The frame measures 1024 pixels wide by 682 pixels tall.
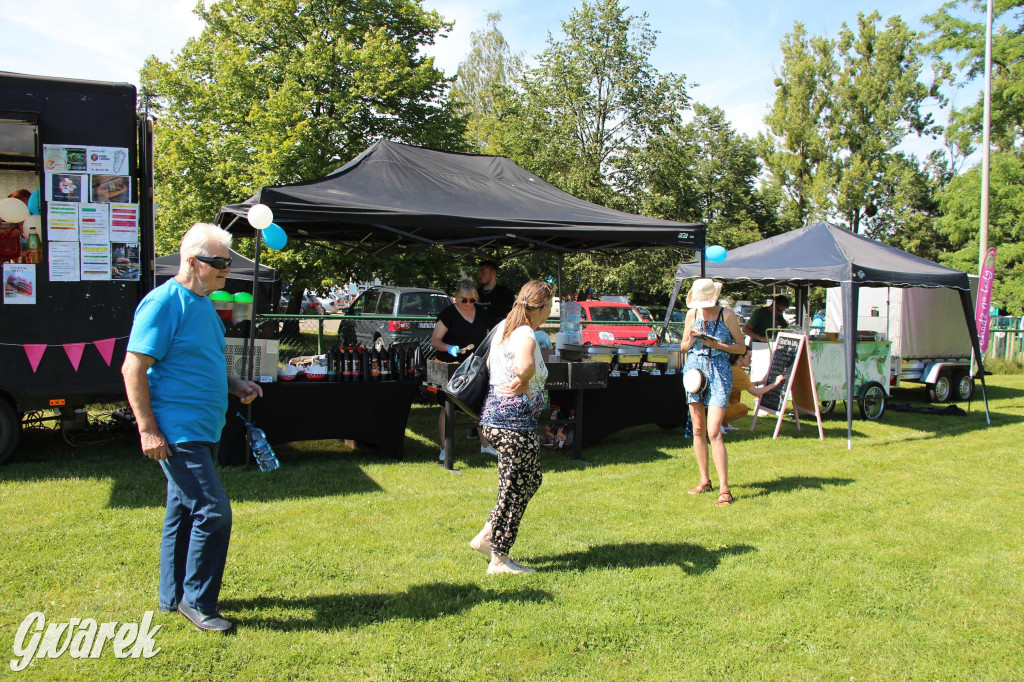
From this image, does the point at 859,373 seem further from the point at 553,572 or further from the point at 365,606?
the point at 365,606

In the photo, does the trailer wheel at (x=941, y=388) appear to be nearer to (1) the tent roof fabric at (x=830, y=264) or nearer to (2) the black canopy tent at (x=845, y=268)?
(2) the black canopy tent at (x=845, y=268)

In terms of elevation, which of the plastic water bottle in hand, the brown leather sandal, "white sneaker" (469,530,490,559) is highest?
the plastic water bottle in hand

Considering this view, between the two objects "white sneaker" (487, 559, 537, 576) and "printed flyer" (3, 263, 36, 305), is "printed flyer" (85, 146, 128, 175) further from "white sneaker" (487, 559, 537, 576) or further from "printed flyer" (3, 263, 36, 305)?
"white sneaker" (487, 559, 537, 576)

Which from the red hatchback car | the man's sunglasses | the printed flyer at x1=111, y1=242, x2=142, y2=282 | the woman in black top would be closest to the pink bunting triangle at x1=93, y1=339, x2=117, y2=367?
the printed flyer at x1=111, y1=242, x2=142, y2=282

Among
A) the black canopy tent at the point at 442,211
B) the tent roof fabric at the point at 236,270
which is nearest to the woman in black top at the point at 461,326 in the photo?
the black canopy tent at the point at 442,211

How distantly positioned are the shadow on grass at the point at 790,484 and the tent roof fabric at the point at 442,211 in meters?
2.68

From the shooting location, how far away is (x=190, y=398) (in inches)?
117

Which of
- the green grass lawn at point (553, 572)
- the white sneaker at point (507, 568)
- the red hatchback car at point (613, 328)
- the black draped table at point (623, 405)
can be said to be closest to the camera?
the green grass lawn at point (553, 572)

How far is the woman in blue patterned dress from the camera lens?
543 cm

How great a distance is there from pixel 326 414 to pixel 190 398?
3396 mm

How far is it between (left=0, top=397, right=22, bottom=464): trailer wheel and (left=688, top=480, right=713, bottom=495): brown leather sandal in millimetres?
5460

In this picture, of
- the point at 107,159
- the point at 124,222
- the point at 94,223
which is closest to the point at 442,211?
the point at 124,222

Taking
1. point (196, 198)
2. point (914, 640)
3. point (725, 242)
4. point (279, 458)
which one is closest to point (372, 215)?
point (279, 458)
